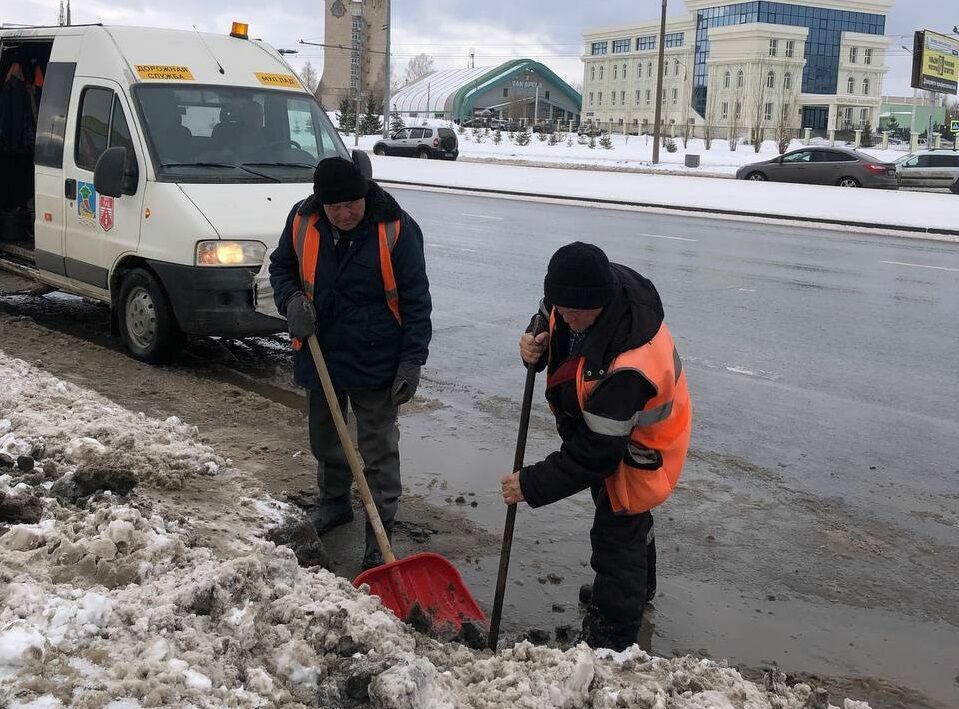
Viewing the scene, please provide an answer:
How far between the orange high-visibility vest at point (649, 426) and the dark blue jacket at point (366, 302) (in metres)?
0.85

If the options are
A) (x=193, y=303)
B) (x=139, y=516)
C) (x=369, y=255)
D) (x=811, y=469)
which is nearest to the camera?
(x=139, y=516)

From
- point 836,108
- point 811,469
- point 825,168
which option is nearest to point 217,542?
point 811,469

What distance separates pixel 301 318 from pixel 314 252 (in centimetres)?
30

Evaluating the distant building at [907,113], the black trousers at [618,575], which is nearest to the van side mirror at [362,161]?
the black trousers at [618,575]

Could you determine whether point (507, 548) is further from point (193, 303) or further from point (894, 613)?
point (193, 303)

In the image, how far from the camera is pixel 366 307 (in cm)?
439

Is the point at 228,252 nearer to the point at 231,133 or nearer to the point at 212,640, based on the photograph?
the point at 231,133

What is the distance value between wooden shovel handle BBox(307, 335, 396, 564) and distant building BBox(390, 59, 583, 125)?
94.9 meters

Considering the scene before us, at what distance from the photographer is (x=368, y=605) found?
367cm

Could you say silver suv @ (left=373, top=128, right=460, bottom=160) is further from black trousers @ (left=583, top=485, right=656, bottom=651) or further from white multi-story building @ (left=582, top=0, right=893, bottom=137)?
white multi-story building @ (left=582, top=0, right=893, bottom=137)

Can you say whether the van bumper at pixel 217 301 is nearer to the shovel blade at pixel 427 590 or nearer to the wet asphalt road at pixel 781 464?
the wet asphalt road at pixel 781 464

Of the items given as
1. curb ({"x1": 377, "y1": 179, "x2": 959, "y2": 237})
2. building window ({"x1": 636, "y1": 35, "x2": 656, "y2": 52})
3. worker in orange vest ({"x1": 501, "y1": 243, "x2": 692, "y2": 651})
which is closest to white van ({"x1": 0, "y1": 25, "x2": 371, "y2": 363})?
worker in orange vest ({"x1": 501, "y1": 243, "x2": 692, "y2": 651})

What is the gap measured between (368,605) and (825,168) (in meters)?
28.3

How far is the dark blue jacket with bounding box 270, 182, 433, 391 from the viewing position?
4332 mm
